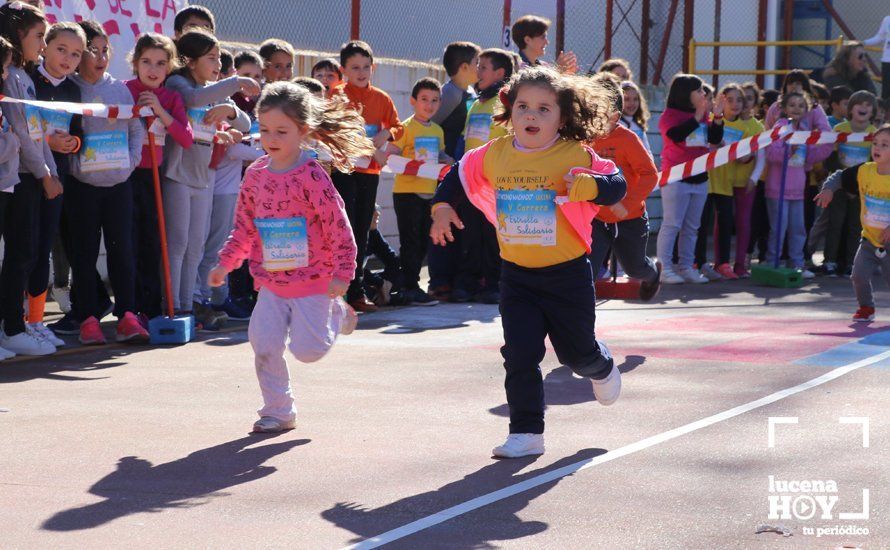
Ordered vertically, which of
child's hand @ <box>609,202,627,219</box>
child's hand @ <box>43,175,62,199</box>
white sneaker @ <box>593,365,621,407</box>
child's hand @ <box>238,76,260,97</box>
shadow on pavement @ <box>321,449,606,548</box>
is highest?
child's hand @ <box>238,76,260,97</box>

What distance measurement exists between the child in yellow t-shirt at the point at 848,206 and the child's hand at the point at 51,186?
881 cm

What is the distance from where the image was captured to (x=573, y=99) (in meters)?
6.19

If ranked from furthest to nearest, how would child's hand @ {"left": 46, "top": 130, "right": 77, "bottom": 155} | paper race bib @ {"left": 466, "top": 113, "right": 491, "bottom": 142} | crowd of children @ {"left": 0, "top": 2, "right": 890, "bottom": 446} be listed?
paper race bib @ {"left": 466, "top": 113, "right": 491, "bottom": 142}
child's hand @ {"left": 46, "top": 130, "right": 77, "bottom": 155}
crowd of children @ {"left": 0, "top": 2, "right": 890, "bottom": 446}

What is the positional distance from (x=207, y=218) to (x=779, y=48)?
14346 mm

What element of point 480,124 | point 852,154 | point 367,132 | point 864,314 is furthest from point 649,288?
point 852,154

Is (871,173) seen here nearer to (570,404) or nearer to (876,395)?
(876,395)

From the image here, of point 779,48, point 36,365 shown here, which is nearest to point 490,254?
point 36,365

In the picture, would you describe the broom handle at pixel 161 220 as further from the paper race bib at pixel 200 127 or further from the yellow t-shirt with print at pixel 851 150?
the yellow t-shirt with print at pixel 851 150

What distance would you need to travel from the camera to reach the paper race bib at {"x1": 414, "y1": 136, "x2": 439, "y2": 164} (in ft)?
39.5

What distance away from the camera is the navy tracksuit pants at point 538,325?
614 cm

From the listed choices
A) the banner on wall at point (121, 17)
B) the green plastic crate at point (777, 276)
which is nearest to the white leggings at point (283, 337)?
the banner on wall at point (121, 17)

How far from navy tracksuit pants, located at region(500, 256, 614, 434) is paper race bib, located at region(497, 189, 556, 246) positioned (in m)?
0.15

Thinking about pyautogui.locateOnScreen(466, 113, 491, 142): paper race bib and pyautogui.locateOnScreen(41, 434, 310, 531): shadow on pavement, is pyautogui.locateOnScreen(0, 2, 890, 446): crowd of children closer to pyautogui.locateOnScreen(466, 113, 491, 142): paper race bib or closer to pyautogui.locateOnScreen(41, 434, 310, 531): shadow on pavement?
pyautogui.locateOnScreen(466, 113, 491, 142): paper race bib

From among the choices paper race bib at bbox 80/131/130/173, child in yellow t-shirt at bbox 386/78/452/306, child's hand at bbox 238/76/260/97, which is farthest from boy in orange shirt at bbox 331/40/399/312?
paper race bib at bbox 80/131/130/173
